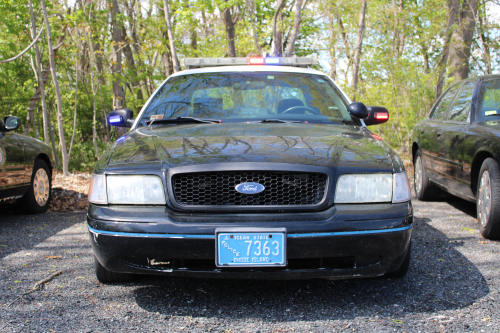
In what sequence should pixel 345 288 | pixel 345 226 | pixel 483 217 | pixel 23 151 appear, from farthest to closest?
1. pixel 23 151
2. pixel 483 217
3. pixel 345 288
4. pixel 345 226

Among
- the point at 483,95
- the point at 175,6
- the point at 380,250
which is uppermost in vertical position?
the point at 175,6

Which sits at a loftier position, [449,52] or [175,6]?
[175,6]

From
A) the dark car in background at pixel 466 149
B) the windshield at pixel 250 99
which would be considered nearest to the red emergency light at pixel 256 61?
the windshield at pixel 250 99

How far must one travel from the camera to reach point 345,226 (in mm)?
2439

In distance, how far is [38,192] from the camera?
238 inches

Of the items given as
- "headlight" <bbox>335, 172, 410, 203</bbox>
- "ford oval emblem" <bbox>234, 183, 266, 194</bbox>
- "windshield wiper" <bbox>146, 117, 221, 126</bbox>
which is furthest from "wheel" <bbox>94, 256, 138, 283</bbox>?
"headlight" <bbox>335, 172, 410, 203</bbox>

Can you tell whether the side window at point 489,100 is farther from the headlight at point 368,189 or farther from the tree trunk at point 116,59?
the tree trunk at point 116,59

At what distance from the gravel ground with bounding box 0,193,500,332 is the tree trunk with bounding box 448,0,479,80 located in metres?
8.81

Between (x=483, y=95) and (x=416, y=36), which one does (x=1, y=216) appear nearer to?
(x=483, y=95)

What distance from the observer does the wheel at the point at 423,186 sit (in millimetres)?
6352

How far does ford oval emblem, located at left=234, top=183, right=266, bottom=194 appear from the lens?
2514 millimetres

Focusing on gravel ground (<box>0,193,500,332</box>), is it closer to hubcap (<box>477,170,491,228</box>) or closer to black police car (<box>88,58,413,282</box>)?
black police car (<box>88,58,413,282</box>)

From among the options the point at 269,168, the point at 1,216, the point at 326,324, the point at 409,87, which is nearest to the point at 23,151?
the point at 1,216

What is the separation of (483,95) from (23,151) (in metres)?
5.37
